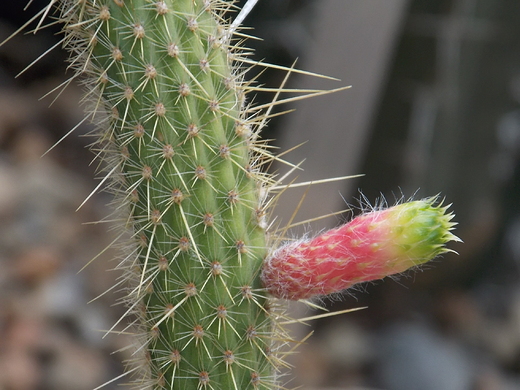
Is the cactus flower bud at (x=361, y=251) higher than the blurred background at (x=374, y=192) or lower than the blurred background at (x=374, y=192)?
higher

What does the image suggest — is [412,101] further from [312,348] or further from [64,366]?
[64,366]

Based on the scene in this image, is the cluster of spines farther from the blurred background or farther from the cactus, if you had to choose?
the blurred background

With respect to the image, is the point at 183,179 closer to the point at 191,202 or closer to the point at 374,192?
the point at 191,202

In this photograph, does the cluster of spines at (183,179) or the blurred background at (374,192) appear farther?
the blurred background at (374,192)

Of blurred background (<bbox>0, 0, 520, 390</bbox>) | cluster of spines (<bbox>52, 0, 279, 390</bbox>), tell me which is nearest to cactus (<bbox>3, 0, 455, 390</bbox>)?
cluster of spines (<bbox>52, 0, 279, 390</bbox>)

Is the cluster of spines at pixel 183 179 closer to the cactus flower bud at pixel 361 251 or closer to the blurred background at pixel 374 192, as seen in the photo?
the cactus flower bud at pixel 361 251

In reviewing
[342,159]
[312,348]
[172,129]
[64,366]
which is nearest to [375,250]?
[172,129]

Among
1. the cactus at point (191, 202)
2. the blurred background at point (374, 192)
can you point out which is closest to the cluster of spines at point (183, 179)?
the cactus at point (191, 202)
